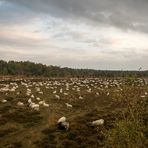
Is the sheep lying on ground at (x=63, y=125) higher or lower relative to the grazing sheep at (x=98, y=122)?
lower

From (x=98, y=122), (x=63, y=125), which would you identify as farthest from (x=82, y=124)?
(x=63, y=125)

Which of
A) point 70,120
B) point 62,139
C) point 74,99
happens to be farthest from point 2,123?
point 74,99

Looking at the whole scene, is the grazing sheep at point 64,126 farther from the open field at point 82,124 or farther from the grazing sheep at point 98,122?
the grazing sheep at point 98,122

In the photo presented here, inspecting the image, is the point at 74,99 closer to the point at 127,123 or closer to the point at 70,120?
the point at 70,120

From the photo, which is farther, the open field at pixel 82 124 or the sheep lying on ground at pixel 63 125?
the sheep lying on ground at pixel 63 125

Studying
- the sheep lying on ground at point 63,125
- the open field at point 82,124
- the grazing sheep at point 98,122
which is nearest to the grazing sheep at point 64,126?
the sheep lying on ground at point 63,125

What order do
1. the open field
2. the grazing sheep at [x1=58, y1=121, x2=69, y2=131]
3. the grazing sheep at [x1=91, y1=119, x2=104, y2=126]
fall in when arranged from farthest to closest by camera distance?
the grazing sheep at [x1=91, y1=119, x2=104, y2=126], the grazing sheep at [x1=58, y1=121, x2=69, y2=131], the open field

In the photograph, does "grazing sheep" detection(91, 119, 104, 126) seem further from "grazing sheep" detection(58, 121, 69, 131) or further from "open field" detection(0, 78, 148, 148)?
"grazing sheep" detection(58, 121, 69, 131)

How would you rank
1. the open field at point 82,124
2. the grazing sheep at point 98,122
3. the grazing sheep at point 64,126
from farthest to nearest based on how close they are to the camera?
the grazing sheep at point 98,122 < the grazing sheep at point 64,126 < the open field at point 82,124

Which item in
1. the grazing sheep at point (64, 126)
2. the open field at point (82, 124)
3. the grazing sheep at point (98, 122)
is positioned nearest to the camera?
the open field at point (82, 124)

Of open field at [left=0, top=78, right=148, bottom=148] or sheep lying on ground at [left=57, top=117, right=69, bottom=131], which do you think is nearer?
open field at [left=0, top=78, right=148, bottom=148]

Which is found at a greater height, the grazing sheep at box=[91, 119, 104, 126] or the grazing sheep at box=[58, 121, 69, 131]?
the grazing sheep at box=[91, 119, 104, 126]

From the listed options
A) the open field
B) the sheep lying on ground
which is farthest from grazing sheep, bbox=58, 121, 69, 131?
the open field

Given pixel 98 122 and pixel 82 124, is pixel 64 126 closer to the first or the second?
pixel 82 124
